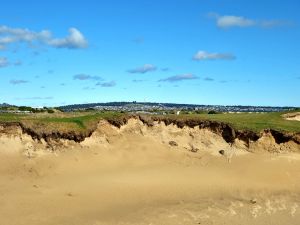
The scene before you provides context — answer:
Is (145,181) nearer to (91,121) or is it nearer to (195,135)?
(91,121)

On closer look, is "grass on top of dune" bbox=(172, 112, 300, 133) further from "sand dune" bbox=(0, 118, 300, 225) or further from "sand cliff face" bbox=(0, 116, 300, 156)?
"sand dune" bbox=(0, 118, 300, 225)

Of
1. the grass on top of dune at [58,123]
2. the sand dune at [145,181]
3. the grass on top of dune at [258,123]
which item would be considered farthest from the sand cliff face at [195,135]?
the grass on top of dune at [58,123]

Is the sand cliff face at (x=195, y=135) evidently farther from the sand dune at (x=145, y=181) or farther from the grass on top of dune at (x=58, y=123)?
the grass on top of dune at (x=58, y=123)

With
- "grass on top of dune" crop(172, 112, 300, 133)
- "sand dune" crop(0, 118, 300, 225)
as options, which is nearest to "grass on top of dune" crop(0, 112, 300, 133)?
"grass on top of dune" crop(172, 112, 300, 133)

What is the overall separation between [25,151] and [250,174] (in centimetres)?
1111

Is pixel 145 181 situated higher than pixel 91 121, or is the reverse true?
pixel 91 121

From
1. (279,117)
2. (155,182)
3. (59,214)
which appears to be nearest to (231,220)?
Answer: (155,182)

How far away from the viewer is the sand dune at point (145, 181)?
20.4 m

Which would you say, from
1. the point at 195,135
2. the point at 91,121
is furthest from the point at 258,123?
the point at 91,121

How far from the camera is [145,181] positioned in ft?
80.4

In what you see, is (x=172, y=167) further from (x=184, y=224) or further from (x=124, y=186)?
(x=184, y=224)

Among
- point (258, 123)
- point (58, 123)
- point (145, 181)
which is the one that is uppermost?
point (58, 123)

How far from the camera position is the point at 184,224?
20.0 metres

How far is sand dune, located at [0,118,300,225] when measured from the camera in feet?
67.0
